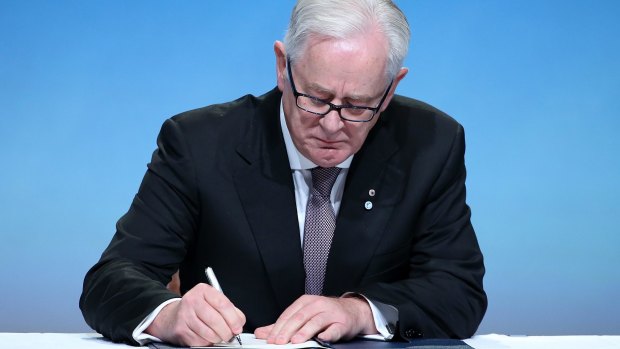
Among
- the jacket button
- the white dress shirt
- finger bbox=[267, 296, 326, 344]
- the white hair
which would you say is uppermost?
the white hair

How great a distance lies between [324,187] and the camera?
8.17 ft

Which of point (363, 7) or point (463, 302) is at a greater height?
point (363, 7)

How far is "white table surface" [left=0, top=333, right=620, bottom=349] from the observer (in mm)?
1979

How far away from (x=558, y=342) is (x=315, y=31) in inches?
36.8

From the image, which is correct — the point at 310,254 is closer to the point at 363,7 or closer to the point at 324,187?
the point at 324,187

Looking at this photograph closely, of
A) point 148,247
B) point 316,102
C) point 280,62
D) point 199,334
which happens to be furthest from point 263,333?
point 280,62

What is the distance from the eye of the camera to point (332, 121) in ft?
7.32

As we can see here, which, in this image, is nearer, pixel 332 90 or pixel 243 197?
pixel 332 90

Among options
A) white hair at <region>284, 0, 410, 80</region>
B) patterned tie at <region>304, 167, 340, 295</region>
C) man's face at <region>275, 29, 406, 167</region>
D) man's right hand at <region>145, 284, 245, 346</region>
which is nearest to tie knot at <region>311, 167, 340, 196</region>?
patterned tie at <region>304, 167, 340, 295</region>

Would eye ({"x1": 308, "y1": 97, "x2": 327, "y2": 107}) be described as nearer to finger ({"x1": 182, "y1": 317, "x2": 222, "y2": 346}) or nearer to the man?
the man

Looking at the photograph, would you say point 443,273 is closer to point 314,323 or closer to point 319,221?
point 319,221

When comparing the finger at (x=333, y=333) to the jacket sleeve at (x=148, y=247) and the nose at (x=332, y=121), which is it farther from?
the nose at (x=332, y=121)

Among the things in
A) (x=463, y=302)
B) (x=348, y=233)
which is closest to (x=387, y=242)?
(x=348, y=233)

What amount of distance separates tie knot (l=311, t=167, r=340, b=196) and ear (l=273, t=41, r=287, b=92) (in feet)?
0.80
